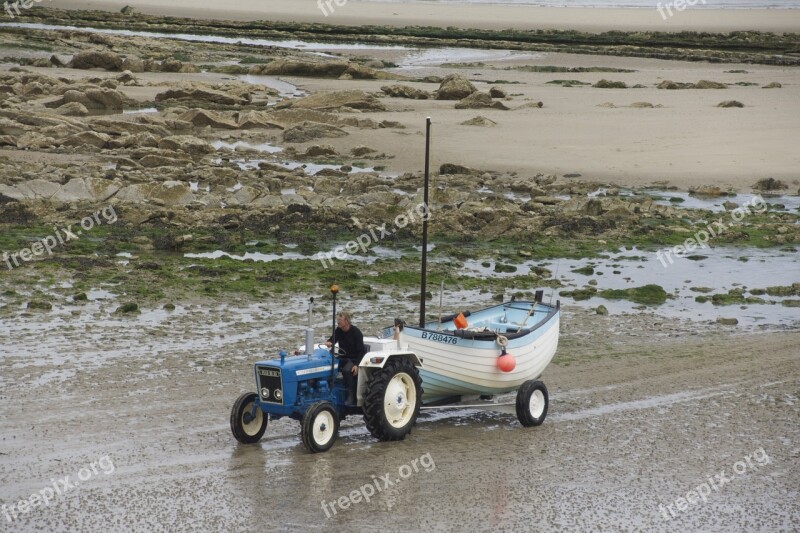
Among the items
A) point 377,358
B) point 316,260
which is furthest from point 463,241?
point 377,358

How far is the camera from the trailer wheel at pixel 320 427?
12297 millimetres

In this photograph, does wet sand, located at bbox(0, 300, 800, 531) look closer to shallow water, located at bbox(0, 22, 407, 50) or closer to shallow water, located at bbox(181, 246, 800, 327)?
shallow water, located at bbox(181, 246, 800, 327)

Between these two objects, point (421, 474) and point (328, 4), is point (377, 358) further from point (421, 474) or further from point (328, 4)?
point (328, 4)

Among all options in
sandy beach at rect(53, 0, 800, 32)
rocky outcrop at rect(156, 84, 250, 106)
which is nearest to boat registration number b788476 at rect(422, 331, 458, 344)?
rocky outcrop at rect(156, 84, 250, 106)

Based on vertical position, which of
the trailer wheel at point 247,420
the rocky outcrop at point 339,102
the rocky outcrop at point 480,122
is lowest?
the rocky outcrop at point 480,122

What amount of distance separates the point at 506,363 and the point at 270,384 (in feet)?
9.42

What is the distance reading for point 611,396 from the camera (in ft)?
50.8

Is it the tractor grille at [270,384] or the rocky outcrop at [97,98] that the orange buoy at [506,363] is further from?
the rocky outcrop at [97,98]

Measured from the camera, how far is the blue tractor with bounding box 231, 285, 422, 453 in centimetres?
1235

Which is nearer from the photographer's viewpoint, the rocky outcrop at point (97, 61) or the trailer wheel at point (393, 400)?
the trailer wheel at point (393, 400)

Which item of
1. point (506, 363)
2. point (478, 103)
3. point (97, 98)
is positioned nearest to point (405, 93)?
point (478, 103)

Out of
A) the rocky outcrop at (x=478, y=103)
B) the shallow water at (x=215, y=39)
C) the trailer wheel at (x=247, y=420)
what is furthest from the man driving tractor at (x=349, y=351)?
the shallow water at (x=215, y=39)

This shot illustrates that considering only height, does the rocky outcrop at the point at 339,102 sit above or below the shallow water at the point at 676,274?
above

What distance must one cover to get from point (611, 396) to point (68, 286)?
1001 centimetres
